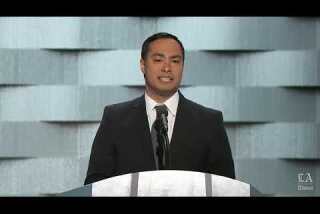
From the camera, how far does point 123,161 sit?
22.2m

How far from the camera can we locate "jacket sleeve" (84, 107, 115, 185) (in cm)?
2222

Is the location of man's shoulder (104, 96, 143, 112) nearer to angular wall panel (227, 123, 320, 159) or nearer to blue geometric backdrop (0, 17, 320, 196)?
blue geometric backdrop (0, 17, 320, 196)

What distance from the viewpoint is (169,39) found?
22234 mm

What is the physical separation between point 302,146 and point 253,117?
0.71 ft

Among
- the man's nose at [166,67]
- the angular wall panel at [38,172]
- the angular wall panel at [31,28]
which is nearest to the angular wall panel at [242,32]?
the man's nose at [166,67]

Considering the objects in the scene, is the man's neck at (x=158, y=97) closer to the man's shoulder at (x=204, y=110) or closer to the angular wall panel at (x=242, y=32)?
the man's shoulder at (x=204, y=110)

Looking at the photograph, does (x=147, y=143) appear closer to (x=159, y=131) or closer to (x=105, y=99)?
(x=159, y=131)

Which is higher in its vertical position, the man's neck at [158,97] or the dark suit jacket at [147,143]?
the man's neck at [158,97]

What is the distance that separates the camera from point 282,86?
22.3m

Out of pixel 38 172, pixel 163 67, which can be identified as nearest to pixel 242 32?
pixel 163 67

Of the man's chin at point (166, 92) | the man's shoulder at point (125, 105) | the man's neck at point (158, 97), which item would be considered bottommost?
the man's shoulder at point (125, 105)

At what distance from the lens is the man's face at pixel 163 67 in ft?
72.9

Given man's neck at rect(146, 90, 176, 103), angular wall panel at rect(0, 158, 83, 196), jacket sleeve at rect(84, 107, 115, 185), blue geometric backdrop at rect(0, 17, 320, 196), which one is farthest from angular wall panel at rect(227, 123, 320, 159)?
angular wall panel at rect(0, 158, 83, 196)
